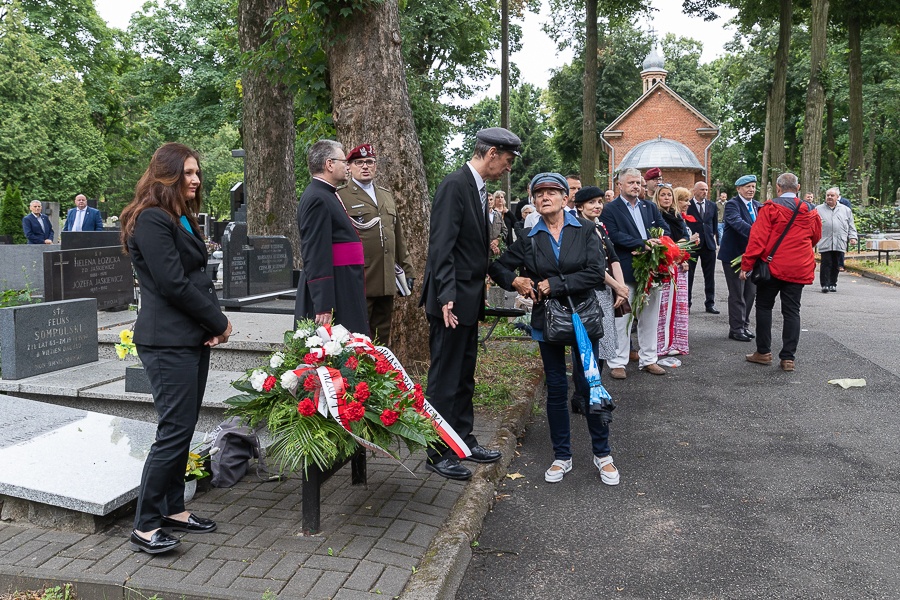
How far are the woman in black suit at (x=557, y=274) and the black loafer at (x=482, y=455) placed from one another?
38 cm

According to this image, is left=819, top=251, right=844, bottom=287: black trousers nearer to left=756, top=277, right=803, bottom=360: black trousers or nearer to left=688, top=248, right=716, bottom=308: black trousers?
left=688, top=248, right=716, bottom=308: black trousers

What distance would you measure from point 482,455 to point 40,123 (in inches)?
1593

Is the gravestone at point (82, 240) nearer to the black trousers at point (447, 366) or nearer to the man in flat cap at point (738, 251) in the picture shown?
the black trousers at point (447, 366)

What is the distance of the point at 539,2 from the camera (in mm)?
31406

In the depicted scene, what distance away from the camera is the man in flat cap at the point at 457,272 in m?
5.07

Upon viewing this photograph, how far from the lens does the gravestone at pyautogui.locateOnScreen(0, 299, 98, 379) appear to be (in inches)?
249

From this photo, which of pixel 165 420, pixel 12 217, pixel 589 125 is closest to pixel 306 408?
pixel 165 420

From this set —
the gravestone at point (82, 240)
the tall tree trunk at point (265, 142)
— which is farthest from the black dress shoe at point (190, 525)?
the tall tree trunk at point (265, 142)

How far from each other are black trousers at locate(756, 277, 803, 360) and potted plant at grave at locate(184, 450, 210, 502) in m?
6.40

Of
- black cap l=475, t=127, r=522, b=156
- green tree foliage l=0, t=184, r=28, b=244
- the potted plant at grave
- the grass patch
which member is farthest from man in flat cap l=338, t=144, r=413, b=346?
green tree foliage l=0, t=184, r=28, b=244

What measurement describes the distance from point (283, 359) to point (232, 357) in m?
→ 2.75

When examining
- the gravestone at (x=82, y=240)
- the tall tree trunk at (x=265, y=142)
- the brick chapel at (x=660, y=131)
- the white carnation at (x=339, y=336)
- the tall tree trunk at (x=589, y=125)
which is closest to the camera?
the white carnation at (x=339, y=336)

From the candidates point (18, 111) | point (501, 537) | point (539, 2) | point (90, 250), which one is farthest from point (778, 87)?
point (18, 111)

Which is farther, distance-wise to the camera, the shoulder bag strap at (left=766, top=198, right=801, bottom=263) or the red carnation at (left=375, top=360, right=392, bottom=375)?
the shoulder bag strap at (left=766, top=198, right=801, bottom=263)
